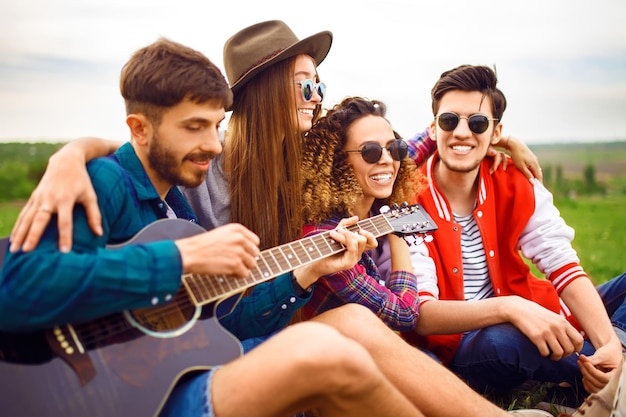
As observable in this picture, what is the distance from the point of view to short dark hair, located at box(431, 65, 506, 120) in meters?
3.97

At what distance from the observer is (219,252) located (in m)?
Result: 2.26

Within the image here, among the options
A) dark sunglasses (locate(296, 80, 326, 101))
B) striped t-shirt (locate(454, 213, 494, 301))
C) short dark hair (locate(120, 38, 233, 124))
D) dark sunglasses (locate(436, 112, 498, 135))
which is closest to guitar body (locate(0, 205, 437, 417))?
short dark hair (locate(120, 38, 233, 124))

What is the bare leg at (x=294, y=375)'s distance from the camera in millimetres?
2094

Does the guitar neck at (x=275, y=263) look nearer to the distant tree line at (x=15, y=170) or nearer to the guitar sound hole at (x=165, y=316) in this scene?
the guitar sound hole at (x=165, y=316)

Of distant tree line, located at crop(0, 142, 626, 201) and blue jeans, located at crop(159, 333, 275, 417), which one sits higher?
distant tree line, located at crop(0, 142, 626, 201)

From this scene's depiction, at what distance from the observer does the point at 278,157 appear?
135 inches

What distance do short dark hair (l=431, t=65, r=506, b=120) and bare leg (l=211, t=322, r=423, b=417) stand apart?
2.36 metres

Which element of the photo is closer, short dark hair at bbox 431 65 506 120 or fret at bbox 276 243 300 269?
fret at bbox 276 243 300 269

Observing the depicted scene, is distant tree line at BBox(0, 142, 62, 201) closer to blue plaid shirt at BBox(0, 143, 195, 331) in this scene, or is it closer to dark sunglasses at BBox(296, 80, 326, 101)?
dark sunglasses at BBox(296, 80, 326, 101)

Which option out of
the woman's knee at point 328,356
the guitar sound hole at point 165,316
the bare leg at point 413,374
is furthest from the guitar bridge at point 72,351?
the bare leg at point 413,374

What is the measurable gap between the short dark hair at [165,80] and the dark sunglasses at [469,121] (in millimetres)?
1750

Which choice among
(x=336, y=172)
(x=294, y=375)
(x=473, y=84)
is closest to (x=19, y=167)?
(x=336, y=172)

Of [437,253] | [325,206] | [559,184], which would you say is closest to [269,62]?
[325,206]

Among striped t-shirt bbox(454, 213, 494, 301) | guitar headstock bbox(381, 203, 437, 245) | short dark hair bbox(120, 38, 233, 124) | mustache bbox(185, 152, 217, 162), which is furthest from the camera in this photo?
striped t-shirt bbox(454, 213, 494, 301)
